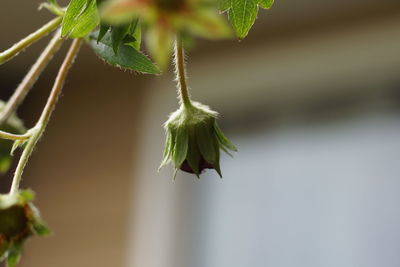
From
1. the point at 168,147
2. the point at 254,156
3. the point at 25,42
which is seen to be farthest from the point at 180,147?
the point at 254,156

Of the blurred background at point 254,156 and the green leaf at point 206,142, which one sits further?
the blurred background at point 254,156

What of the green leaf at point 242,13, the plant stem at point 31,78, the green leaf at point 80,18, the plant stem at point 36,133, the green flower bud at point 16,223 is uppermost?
the green leaf at point 242,13

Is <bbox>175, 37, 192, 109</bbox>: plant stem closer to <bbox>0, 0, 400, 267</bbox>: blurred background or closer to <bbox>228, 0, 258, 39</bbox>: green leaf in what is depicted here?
<bbox>228, 0, 258, 39</bbox>: green leaf

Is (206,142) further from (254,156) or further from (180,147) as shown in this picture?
(254,156)

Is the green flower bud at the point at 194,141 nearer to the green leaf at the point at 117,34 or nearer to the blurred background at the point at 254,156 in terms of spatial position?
the green leaf at the point at 117,34

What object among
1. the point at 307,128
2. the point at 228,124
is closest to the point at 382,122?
the point at 307,128

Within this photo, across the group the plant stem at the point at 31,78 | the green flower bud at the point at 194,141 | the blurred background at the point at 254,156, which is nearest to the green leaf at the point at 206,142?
the green flower bud at the point at 194,141

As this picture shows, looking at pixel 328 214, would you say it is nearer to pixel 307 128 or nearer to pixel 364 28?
pixel 307 128
